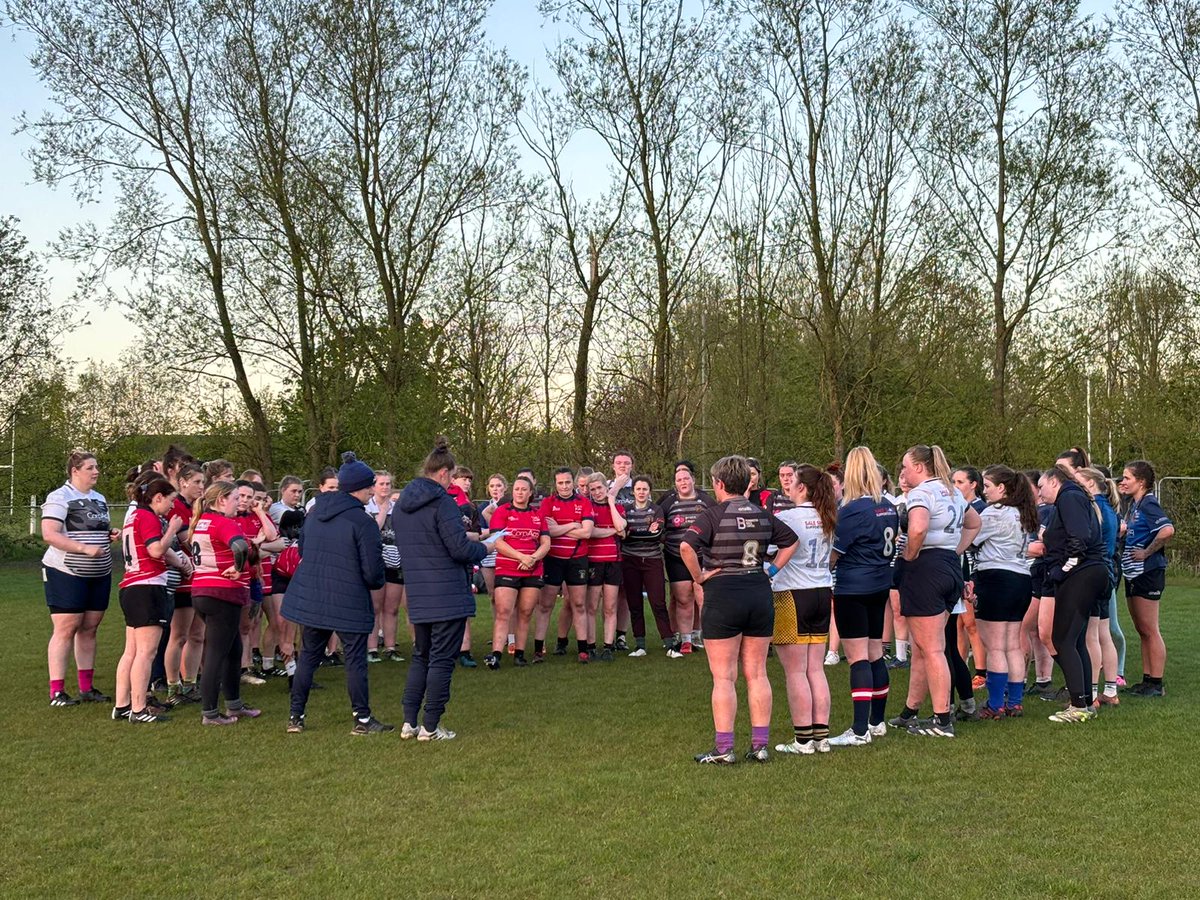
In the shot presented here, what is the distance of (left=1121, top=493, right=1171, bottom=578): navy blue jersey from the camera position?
370 inches

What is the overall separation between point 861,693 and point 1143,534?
3.36 m

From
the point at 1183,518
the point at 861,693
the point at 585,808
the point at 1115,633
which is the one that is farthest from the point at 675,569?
the point at 1183,518

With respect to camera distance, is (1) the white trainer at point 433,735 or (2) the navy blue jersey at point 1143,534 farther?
(2) the navy blue jersey at point 1143,534

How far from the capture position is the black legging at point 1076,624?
8.26 metres

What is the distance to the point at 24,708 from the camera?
9.15 metres

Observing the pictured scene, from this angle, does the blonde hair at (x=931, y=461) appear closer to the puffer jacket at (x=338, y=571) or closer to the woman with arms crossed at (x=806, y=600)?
the woman with arms crossed at (x=806, y=600)

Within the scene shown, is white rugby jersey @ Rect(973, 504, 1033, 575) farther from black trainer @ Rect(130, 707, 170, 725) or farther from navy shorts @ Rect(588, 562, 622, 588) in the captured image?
black trainer @ Rect(130, 707, 170, 725)

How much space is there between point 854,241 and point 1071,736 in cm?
1823

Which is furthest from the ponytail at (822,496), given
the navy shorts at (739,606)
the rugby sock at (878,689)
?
the rugby sock at (878,689)

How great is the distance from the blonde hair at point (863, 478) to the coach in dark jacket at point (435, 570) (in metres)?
2.46

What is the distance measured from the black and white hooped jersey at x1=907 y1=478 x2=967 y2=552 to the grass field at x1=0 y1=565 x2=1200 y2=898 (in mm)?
1312

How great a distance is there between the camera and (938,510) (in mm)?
7605

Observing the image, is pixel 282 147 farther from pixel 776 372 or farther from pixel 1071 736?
pixel 1071 736

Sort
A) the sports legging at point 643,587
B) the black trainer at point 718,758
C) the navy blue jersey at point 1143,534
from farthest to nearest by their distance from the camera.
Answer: the sports legging at point 643,587
the navy blue jersey at point 1143,534
the black trainer at point 718,758
